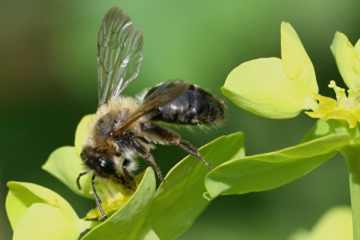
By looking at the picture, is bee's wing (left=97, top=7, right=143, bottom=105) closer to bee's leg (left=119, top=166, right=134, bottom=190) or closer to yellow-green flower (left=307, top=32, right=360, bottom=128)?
bee's leg (left=119, top=166, right=134, bottom=190)

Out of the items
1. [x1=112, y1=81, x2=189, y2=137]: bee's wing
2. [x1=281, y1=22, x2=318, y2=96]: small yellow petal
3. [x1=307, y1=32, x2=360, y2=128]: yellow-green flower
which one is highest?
[x1=281, y1=22, x2=318, y2=96]: small yellow petal

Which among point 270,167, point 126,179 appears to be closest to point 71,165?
point 126,179

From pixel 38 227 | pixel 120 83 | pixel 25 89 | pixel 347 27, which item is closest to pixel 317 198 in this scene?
pixel 347 27

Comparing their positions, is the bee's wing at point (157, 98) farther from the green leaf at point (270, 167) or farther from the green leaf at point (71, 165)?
the green leaf at point (270, 167)

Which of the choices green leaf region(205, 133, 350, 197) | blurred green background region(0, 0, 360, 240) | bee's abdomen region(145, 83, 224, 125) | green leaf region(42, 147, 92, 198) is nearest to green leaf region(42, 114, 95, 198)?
green leaf region(42, 147, 92, 198)

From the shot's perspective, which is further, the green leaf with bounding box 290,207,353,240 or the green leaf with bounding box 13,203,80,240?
the green leaf with bounding box 290,207,353,240

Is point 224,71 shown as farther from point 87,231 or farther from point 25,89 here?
point 87,231

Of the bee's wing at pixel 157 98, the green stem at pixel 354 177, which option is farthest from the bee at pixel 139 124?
the green stem at pixel 354 177
